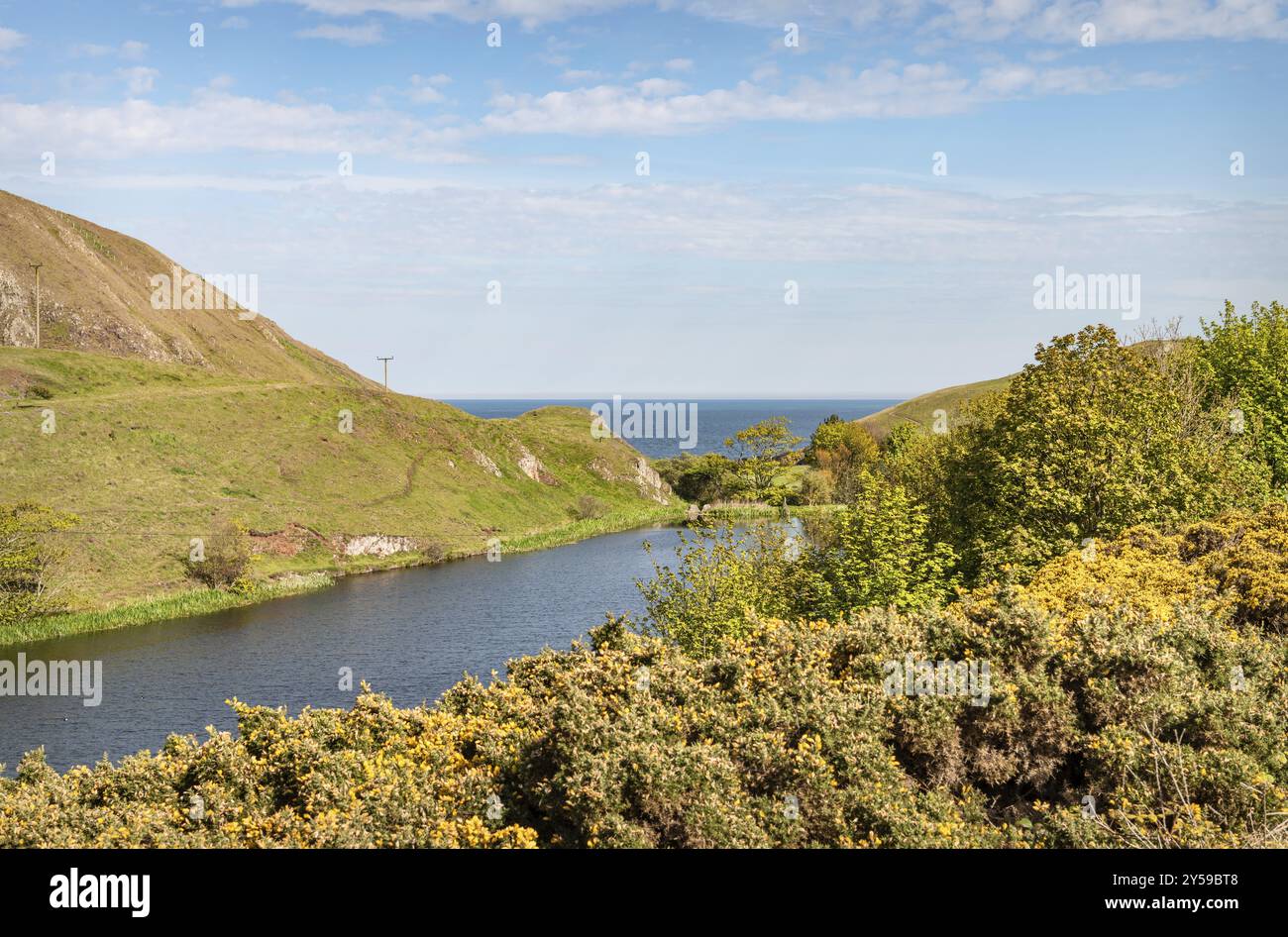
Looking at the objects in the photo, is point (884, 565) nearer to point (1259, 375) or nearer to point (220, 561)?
point (1259, 375)

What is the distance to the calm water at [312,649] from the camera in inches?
1721

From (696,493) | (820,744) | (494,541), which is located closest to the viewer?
(820,744)

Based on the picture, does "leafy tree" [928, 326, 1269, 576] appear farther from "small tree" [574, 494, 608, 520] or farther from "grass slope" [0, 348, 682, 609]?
"small tree" [574, 494, 608, 520]

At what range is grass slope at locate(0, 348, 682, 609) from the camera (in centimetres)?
8069

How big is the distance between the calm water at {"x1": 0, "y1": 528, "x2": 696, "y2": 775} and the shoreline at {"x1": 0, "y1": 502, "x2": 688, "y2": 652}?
1563 mm

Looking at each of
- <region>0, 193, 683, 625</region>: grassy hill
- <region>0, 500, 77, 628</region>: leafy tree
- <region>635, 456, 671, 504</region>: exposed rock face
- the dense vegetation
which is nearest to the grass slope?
<region>0, 193, 683, 625</region>: grassy hill

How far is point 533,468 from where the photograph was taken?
5354 inches

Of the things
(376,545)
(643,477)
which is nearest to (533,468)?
(643,477)

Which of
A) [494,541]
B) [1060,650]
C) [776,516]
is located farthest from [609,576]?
[1060,650]

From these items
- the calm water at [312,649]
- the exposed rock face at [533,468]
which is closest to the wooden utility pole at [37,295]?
the exposed rock face at [533,468]

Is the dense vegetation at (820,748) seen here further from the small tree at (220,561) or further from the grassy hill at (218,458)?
the small tree at (220,561)
